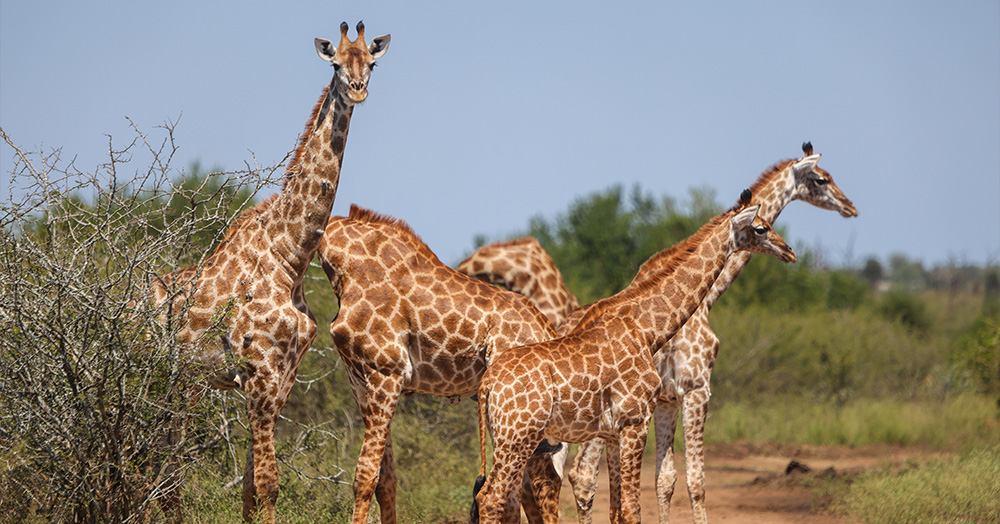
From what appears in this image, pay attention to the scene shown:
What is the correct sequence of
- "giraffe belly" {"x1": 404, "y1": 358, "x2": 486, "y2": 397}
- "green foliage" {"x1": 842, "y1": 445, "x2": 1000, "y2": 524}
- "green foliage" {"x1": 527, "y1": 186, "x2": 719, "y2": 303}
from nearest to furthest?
1. "giraffe belly" {"x1": 404, "y1": 358, "x2": 486, "y2": 397}
2. "green foliage" {"x1": 842, "y1": 445, "x2": 1000, "y2": 524}
3. "green foliage" {"x1": 527, "y1": 186, "x2": 719, "y2": 303}

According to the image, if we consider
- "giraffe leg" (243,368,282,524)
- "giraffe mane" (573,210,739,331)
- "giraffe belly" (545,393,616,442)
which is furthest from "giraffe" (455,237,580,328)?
"giraffe leg" (243,368,282,524)

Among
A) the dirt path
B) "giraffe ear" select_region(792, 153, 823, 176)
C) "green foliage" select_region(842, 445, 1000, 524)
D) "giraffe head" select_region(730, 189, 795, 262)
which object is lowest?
the dirt path

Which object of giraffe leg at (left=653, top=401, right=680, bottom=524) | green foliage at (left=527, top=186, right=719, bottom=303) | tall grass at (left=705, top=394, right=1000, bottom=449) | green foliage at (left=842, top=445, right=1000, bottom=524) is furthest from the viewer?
green foliage at (left=527, top=186, right=719, bottom=303)

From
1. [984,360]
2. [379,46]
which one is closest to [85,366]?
[379,46]

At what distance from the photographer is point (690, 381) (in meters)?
8.52

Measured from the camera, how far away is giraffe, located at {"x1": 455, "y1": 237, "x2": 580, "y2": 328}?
891 centimetres

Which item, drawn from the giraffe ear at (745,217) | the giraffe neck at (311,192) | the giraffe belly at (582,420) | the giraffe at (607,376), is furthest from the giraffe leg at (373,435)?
the giraffe ear at (745,217)

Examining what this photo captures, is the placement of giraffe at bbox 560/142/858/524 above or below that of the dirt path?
above

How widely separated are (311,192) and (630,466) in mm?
2808

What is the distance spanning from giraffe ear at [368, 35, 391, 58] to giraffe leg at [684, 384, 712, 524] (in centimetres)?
382

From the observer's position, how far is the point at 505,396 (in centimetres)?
603

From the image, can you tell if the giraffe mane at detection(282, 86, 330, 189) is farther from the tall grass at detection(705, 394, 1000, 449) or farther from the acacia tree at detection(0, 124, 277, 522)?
the tall grass at detection(705, 394, 1000, 449)

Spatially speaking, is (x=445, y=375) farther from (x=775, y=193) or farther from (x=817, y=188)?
(x=817, y=188)

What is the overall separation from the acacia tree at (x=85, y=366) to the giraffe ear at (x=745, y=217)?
11.1 ft
